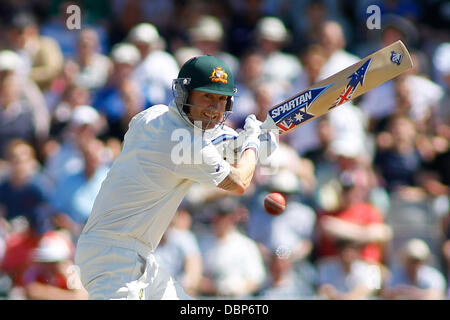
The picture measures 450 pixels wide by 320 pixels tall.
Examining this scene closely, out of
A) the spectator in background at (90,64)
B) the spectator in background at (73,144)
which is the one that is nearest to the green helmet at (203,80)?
the spectator in background at (73,144)

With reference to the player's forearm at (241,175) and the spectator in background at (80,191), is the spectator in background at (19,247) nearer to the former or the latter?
the spectator in background at (80,191)

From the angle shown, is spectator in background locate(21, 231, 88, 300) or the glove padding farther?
spectator in background locate(21, 231, 88, 300)

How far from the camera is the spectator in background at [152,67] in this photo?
8.87m

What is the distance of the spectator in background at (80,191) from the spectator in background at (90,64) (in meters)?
1.09

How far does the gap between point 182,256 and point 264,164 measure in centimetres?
113

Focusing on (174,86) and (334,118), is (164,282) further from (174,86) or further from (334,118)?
(334,118)

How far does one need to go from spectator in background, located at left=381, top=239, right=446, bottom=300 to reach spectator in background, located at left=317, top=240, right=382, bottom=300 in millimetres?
138

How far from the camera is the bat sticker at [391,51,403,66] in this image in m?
5.31

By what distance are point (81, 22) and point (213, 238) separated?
331 centimetres

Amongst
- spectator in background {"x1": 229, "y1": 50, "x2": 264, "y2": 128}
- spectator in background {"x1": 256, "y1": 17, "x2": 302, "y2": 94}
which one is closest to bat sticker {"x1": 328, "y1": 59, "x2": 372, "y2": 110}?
spectator in background {"x1": 229, "y1": 50, "x2": 264, "y2": 128}

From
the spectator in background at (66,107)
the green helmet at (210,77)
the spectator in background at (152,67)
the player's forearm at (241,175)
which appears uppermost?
the spectator in background at (152,67)

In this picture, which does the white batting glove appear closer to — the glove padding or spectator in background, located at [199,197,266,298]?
the glove padding

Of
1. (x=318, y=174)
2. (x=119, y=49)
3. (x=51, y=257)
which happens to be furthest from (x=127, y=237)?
(x=119, y=49)

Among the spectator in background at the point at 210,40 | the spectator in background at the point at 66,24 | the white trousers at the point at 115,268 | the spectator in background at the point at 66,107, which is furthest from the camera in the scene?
the spectator in background at the point at 66,24
